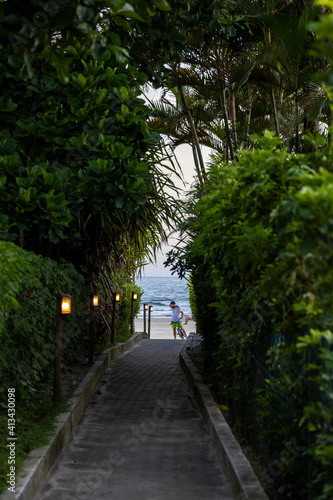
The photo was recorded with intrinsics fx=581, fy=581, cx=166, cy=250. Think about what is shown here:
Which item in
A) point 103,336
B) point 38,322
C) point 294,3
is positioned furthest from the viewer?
point 103,336

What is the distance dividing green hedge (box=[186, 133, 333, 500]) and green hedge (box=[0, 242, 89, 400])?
1638 mm

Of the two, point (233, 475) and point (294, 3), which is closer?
point (233, 475)

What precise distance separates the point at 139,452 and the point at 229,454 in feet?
4.23

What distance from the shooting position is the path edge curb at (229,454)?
3.92 m

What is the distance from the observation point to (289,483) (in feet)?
11.0

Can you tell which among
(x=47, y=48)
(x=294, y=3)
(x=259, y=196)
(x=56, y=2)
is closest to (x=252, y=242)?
(x=259, y=196)

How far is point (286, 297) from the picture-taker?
131 inches

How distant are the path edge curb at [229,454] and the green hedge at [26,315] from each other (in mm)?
1862

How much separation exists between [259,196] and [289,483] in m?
1.69

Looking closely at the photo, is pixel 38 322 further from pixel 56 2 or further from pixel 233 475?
pixel 56 2

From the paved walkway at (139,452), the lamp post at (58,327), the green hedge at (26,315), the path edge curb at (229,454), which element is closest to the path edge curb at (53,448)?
the paved walkway at (139,452)

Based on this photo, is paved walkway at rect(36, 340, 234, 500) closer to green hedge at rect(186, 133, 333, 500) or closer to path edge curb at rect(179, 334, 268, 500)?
path edge curb at rect(179, 334, 268, 500)

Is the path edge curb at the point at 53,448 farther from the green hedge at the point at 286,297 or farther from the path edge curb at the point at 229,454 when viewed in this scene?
the green hedge at the point at 286,297

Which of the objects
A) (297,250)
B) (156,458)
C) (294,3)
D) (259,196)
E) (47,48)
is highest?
(294,3)
